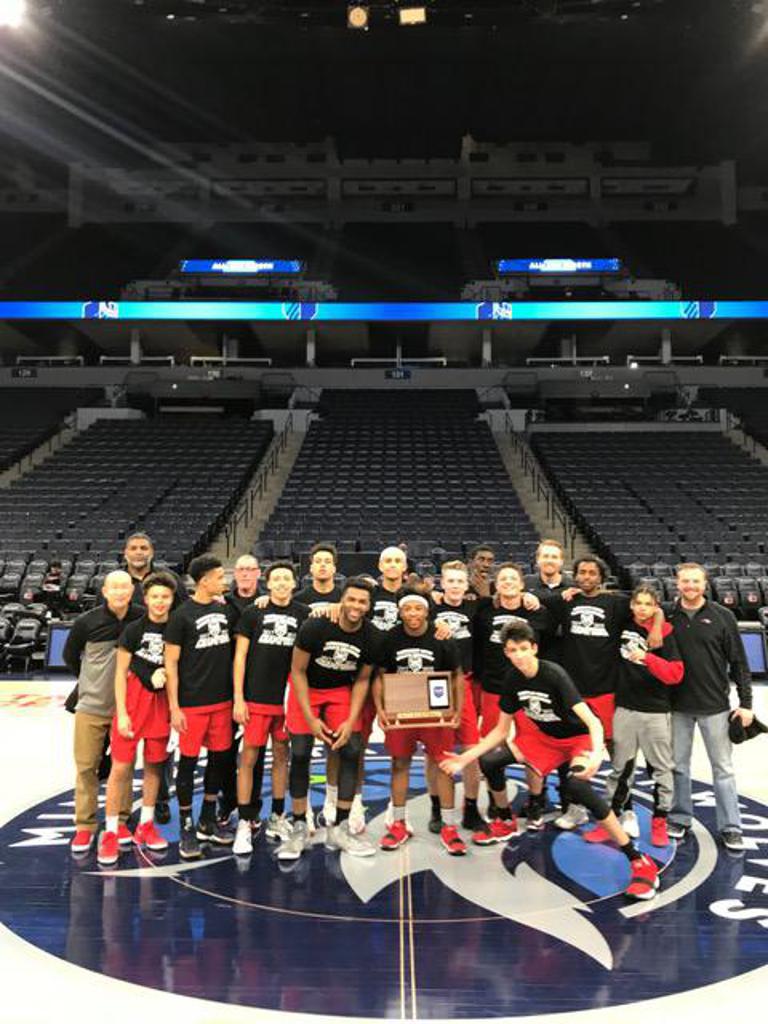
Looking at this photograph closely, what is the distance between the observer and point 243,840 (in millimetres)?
4172

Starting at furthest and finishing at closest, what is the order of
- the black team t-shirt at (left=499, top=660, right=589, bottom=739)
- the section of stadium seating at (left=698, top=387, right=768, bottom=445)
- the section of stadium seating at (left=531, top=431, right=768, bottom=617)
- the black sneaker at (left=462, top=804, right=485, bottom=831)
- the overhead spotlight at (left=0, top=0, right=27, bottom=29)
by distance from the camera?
the section of stadium seating at (left=698, top=387, right=768, bottom=445) < the overhead spotlight at (left=0, top=0, right=27, bottom=29) < the section of stadium seating at (left=531, top=431, right=768, bottom=617) < the black sneaker at (left=462, top=804, right=485, bottom=831) < the black team t-shirt at (left=499, top=660, right=589, bottom=739)

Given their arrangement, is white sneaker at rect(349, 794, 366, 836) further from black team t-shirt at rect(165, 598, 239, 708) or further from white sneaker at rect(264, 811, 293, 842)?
black team t-shirt at rect(165, 598, 239, 708)

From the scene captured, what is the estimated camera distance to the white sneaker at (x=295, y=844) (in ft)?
13.5

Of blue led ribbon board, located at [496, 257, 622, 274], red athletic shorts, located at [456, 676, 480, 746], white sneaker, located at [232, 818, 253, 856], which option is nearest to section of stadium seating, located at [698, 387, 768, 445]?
blue led ribbon board, located at [496, 257, 622, 274]

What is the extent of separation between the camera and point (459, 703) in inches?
161

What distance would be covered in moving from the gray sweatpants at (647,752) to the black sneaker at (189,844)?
2433 millimetres

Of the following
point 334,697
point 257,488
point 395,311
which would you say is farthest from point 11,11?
point 334,697

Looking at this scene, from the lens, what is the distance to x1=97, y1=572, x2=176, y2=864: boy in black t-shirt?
4141mm

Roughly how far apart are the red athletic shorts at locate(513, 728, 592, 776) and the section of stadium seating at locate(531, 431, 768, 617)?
7513 millimetres

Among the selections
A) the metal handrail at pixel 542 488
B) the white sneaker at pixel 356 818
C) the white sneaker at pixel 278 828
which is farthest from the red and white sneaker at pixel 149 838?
the metal handrail at pixel 542 488

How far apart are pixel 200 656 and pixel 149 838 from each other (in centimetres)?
114

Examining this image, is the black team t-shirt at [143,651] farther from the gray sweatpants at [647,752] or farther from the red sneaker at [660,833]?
the red sneaker at [660,833]

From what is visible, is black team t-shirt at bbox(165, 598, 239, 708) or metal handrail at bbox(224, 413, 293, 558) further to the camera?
metal handrail at bbox(224, 413, 293, 558)

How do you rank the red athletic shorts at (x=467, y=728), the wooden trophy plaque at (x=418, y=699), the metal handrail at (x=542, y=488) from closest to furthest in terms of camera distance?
1. the wooden trophy plaque at (x=418, y=699)
2. the red athletic shorts at (x=467, y=728)
3. the metal handrail at (x=542, y=488)
